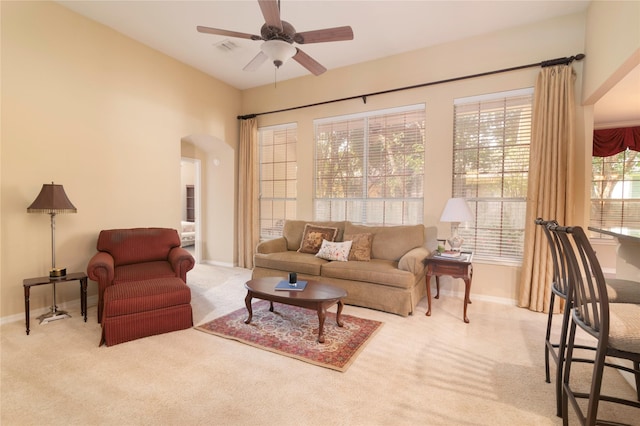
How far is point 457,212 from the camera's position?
11.6ft

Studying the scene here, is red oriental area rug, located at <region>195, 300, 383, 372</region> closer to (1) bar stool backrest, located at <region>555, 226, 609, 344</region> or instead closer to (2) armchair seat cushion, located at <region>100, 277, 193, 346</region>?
(2) armchair seat cushion, located at <region>100, 277, 193, 346</region>

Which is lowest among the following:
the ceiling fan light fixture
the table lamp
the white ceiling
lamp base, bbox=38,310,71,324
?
lamp base, bbox=38,310,71,324

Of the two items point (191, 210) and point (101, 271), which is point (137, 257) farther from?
point (191, 210)

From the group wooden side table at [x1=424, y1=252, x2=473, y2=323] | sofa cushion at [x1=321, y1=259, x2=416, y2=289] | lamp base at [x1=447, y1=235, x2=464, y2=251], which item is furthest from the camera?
lamp base at [x1=447, y1=235, x2=464, y2=251]

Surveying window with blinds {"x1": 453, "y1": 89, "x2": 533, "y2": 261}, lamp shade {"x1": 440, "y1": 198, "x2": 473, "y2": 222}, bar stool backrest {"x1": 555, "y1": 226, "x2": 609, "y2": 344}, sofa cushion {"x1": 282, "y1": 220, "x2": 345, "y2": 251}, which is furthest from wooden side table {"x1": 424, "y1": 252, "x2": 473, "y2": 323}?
sofa cushion {"x1": 282, "y1": 220, "x2": 345, "y2": 251}

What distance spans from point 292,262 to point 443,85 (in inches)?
124

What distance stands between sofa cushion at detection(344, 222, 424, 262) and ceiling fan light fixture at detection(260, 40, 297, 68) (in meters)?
2.53

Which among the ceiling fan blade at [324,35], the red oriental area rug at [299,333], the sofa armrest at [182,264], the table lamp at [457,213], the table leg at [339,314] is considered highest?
the ceiling fan blade at [324,35]

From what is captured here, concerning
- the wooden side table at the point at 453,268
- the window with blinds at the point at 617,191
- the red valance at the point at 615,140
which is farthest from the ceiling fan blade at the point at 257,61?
the window with blinds at the point at 617,191

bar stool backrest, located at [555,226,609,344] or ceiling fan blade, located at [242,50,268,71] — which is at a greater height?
ceiling fan blade, located at [242,50,268,71]

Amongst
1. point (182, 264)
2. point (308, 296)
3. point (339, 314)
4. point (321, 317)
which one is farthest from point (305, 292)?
point (182, 264)

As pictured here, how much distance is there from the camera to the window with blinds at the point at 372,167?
4.47 meters

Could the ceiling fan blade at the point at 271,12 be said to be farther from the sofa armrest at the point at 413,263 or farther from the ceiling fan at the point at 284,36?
the sofa armrest at the point at 413,263

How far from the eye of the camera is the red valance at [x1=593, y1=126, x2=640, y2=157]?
5.40 metres
